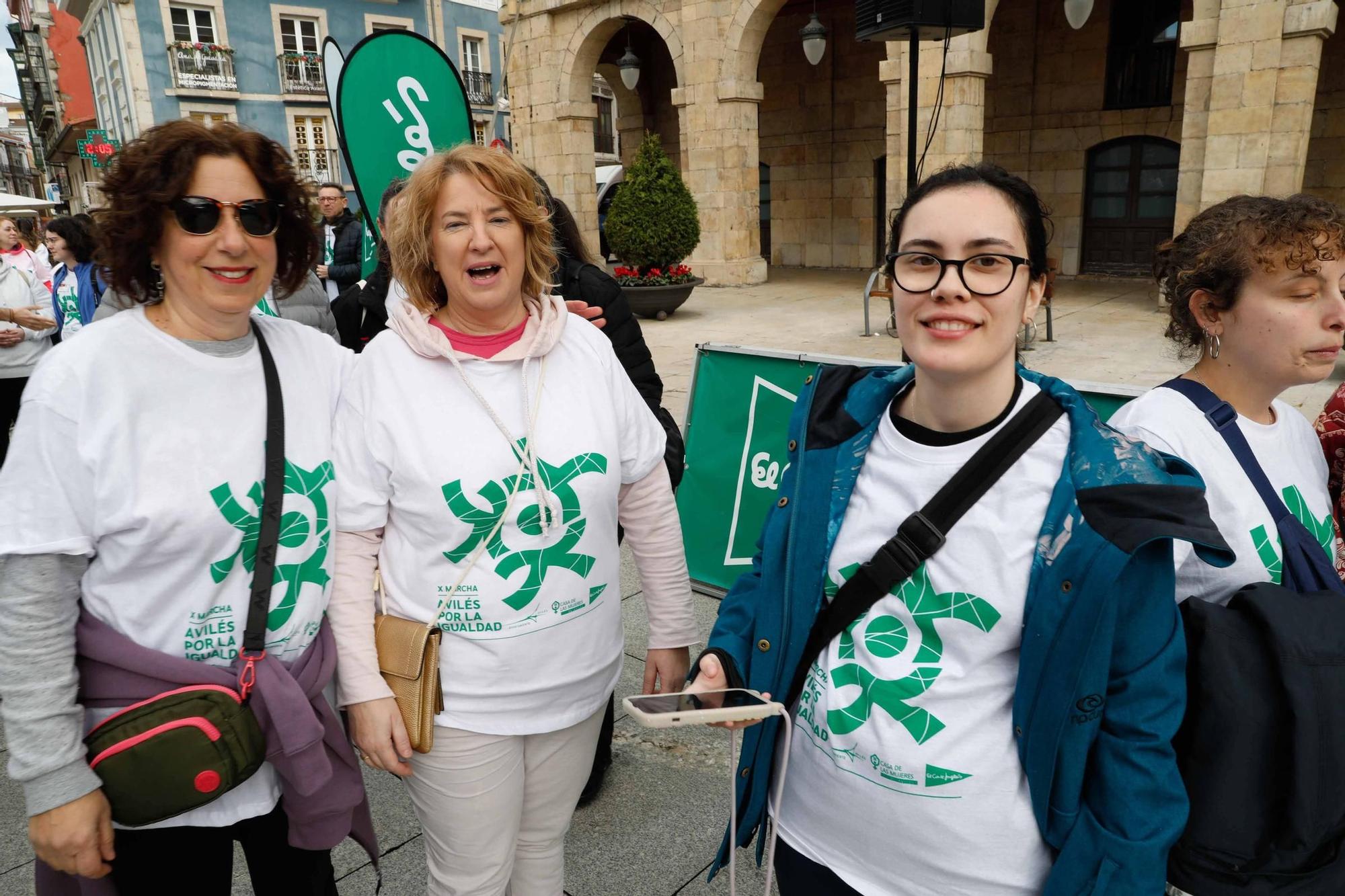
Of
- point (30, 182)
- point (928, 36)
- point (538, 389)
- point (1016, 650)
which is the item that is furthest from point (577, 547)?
point (30, 182)

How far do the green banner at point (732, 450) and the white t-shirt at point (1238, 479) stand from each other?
2.12 meters

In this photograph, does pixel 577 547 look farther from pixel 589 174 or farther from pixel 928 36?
pixel 589 174

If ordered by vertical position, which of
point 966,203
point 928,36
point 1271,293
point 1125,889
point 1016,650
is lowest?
point 1125,889

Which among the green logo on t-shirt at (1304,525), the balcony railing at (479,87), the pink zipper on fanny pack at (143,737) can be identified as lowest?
the pink zipper on fanny pack at (143,737)

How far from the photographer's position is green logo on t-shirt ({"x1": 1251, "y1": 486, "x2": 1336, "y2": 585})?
164cm

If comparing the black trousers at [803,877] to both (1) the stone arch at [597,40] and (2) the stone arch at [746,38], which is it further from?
(1) the stone arch at [597,40]

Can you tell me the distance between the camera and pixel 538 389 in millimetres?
1903

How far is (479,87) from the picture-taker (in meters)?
37.8

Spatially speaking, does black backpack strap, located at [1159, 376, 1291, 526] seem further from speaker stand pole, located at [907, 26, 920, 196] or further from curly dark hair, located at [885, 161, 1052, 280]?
speaker stand pole, located at [907, 26, 920, 196]

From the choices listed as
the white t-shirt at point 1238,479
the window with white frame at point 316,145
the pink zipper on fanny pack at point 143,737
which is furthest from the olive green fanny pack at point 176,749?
the window with white frame at point 316,145

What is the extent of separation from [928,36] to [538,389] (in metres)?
4.65

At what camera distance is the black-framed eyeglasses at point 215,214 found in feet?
5.51

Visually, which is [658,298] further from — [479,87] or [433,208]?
[479,87]

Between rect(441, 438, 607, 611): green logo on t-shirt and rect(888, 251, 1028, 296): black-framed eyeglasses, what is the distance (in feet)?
2.56
